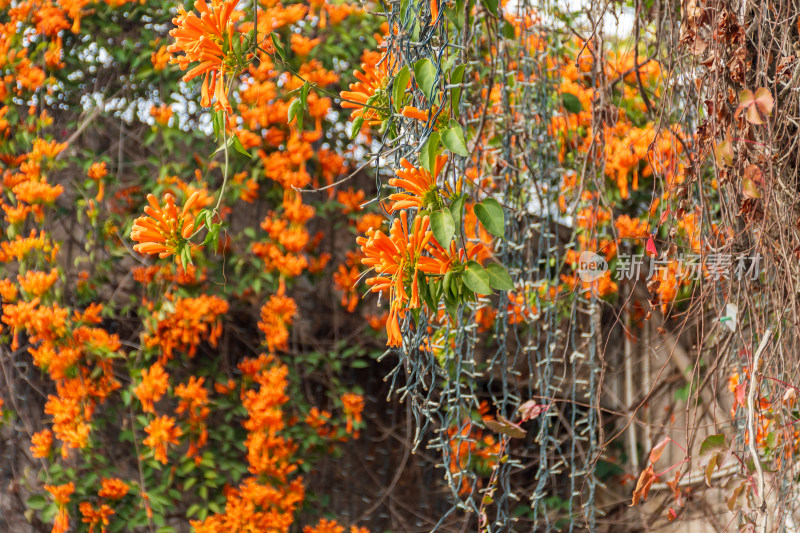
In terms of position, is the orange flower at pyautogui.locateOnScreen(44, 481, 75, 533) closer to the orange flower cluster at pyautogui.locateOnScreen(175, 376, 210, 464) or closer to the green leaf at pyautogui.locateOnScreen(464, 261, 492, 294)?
the orange flower cluster at pyautogui.locateOnScreen(175, 376, 210, 464)

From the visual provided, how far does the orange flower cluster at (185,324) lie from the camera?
212 cm

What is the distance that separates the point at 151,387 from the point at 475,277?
4.71ft

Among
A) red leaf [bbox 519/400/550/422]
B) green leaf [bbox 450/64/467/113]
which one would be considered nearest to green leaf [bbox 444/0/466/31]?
green leaf [bbox 450/64/467/113]

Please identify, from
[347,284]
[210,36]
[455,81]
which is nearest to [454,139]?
[455,81]

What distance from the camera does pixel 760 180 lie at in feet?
3.87

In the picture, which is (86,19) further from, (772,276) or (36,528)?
(772,276)

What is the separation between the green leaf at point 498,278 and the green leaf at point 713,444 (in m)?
0.53

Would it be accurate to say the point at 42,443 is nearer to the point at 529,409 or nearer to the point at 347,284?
the point at 347,284

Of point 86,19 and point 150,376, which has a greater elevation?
point 86,19

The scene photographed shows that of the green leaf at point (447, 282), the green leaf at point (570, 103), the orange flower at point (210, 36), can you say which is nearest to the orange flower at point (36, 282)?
the orange flower at point (210, 36)

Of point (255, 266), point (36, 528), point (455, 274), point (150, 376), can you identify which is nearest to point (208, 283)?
point (255, 266)

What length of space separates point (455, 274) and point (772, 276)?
68 cm

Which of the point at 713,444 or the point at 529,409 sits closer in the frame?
the point at 713,444

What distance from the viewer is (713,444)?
1.22 m
